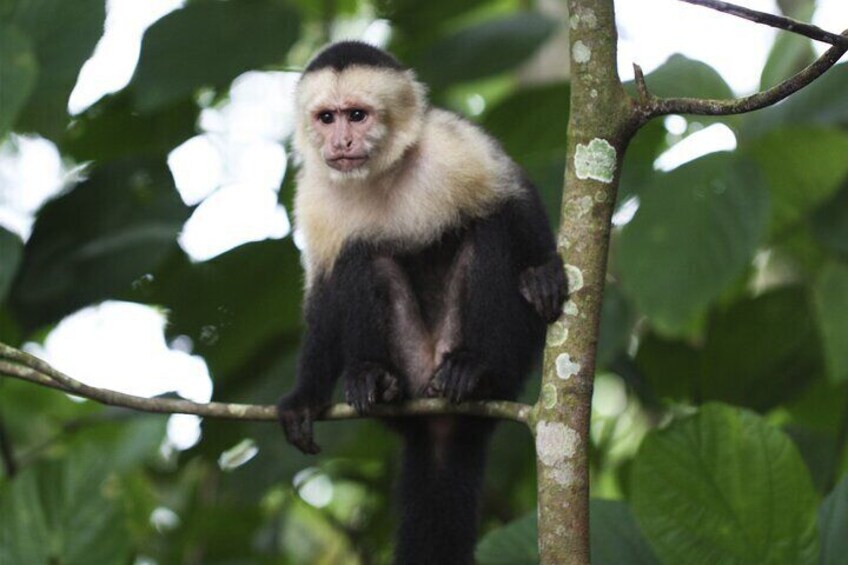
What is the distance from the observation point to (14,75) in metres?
3.30

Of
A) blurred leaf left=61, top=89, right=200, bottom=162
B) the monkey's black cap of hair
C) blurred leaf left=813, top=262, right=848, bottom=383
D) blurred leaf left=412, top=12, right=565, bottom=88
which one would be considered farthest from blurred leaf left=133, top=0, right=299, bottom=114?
blurred leaf left=813, top=262, right=848, bottom=383

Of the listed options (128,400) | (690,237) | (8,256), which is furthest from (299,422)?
(690,237)

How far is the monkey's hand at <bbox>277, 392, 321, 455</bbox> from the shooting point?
320 cm

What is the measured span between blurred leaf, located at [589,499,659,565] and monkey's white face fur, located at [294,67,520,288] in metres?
0.89

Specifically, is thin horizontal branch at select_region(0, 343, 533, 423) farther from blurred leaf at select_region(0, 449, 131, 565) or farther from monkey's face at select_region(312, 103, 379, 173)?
blurred leaf at select_region(0, 449, 131, 565)

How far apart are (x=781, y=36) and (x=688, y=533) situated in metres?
1.83

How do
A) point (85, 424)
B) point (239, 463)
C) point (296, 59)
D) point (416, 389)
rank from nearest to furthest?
Result: 1. point (416, 389)
2. point (239, 463)
3. point (85, 424)
4. point (296, 59)

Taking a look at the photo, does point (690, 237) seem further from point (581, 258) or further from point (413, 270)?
point (581, 258)

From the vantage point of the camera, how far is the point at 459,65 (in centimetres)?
418

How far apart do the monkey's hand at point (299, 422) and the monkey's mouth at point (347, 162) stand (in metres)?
0.65

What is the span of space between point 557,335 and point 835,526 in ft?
2.75

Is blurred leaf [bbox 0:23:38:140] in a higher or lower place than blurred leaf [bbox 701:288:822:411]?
higher

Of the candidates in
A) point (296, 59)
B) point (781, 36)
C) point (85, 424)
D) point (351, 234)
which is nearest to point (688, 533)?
point (351, 234)

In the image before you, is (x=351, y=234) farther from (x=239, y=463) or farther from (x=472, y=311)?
(x=239, y=463)
